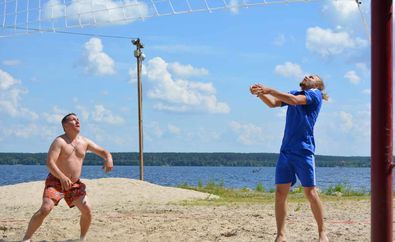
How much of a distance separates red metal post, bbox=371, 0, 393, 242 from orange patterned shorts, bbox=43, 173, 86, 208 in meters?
3.38

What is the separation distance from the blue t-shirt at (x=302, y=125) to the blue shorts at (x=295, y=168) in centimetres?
5

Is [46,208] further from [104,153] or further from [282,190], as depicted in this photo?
[282,190]

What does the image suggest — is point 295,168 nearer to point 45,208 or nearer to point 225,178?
point 45,208

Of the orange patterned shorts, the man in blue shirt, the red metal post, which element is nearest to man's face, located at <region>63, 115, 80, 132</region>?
the orange patterned shorts

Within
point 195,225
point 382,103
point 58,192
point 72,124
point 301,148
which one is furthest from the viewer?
point 195,225

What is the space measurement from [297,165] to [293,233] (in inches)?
48.6

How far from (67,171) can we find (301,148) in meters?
2.20

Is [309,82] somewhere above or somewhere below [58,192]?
above

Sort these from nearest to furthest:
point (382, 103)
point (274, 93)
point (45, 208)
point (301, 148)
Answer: point (382, 103)
point (274, 93)
point (301, 148)
point (45, 208)

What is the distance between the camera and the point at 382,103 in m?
3.88

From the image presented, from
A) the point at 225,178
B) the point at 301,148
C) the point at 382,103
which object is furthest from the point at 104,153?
the point at 225,178

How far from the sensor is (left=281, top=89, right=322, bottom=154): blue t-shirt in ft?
19.8

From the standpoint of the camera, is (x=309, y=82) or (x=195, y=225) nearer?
(x=309, y=82)

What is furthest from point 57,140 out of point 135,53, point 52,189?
point 135,53
